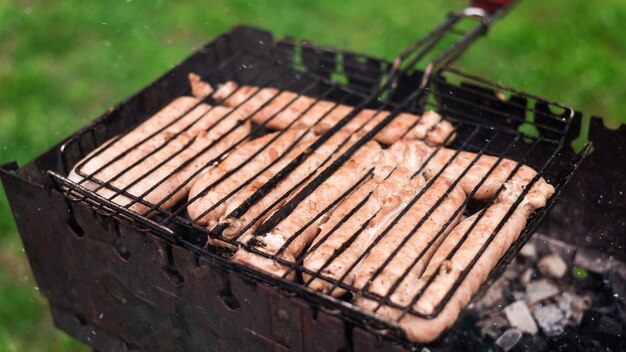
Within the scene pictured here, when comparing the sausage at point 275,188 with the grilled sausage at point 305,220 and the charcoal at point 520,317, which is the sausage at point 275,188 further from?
the charcoal at point 520,317

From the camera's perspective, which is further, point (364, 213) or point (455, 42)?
point (455, 42)

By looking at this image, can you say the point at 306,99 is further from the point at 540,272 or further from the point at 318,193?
the point at 540,272

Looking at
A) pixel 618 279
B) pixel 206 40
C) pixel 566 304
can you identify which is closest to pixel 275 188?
pixel 566 304

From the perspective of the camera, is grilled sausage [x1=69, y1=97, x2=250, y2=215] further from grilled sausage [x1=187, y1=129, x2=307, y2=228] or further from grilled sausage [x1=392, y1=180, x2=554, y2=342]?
grilled sausage [x1=392, y1=180, x2=554, y2=342]

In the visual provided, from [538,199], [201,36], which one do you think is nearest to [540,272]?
[538,199]

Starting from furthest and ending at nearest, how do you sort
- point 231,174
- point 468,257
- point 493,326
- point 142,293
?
point 493,326, point 231,174, point 142,293, point 468,257

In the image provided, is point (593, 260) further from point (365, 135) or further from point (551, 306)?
point (365, 135)
